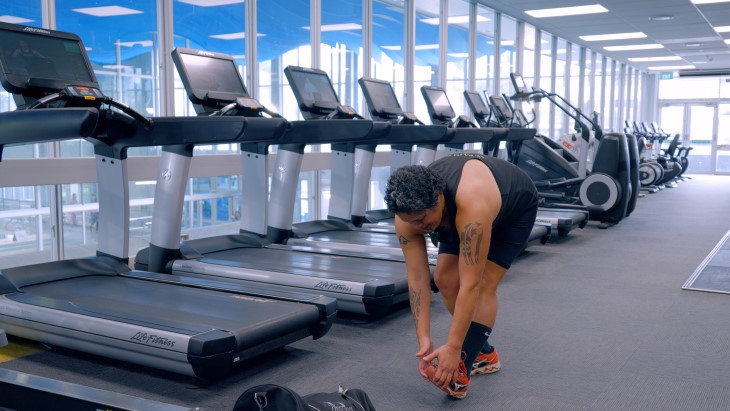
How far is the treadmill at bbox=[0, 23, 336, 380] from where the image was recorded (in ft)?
8.63

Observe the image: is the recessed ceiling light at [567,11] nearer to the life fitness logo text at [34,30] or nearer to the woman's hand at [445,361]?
the life fitness logo text at [34,30]

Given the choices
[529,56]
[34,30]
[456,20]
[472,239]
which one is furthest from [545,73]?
[472,239]

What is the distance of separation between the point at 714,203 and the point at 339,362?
8938 mm

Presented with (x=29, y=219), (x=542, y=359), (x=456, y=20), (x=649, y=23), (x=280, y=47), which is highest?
(x=649, y=23)

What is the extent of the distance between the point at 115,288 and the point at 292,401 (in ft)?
5.95

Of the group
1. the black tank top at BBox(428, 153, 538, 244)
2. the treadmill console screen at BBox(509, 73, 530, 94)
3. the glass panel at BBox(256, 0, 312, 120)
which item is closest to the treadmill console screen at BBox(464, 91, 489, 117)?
the treadmill console screen at BBox(509, 73, 530, 94)

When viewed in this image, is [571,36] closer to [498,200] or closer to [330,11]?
[330,11]

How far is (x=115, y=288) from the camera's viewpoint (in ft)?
11.0

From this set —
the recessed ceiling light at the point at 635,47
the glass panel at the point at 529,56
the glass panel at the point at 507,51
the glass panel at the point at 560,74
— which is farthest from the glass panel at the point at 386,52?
the recessed ceiling light at the point at 635,47

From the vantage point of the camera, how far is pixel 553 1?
9.34m

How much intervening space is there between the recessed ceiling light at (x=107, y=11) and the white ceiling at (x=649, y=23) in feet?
19.4

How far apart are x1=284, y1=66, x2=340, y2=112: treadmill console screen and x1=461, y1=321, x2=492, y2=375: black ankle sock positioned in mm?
2770

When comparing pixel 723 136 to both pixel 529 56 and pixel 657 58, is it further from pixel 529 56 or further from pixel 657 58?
pixel 529 56

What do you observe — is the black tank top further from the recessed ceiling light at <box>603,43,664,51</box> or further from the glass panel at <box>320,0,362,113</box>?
the recessed ceiling light at <box>603,43,664,51</box>
